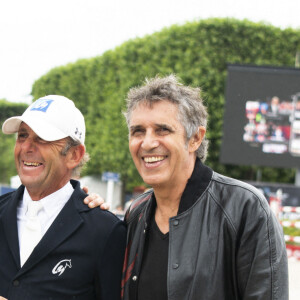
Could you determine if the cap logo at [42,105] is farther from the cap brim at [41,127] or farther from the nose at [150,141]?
the nose at [150,141]

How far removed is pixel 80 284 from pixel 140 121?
0.91 m

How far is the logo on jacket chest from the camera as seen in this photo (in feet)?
7.22

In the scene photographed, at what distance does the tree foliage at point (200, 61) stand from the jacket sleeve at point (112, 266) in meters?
10.4

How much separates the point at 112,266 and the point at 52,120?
86 cm

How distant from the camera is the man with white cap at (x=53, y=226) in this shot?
2191mm

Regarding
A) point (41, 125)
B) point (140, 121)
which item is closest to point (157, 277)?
point (140, 121)

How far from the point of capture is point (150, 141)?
2328 millimetres

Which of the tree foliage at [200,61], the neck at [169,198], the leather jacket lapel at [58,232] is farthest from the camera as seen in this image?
the tree foliage at [200,61]

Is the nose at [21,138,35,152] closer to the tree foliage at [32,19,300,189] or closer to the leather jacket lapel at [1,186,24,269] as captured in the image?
the leather jacket lapel at [1,186,24,269]

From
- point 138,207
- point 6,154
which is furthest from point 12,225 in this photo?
point 6,154

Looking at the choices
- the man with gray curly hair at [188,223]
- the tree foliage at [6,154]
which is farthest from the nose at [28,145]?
the tree foliage at [6,154]

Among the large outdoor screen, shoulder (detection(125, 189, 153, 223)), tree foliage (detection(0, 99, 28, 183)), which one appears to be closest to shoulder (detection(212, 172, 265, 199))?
shoulder (detection(125, 189, 153, 223))

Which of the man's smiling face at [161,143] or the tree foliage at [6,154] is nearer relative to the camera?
the man's smiling face at [161,143]

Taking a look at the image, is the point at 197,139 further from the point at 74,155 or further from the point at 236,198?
the point at 74,155
